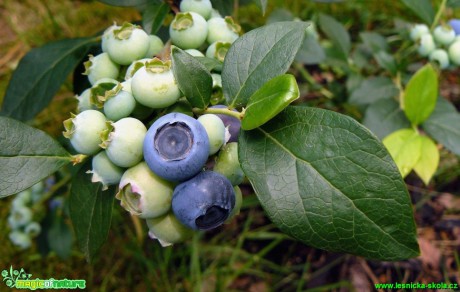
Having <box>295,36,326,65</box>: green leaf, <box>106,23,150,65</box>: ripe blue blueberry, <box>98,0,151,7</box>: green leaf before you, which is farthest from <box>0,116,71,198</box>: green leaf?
<box>295,36,326,65</box>: green leaf

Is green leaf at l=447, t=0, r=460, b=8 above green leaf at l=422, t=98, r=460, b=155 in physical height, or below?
above

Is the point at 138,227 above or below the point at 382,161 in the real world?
below

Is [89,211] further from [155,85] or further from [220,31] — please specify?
[220,31]

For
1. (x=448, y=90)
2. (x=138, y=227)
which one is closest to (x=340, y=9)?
(x=448, y=90)

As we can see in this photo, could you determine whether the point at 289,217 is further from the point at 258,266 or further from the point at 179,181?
the point at 258,266

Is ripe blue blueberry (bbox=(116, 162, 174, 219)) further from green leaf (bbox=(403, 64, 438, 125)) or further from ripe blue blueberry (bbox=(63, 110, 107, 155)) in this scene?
green leaf (bbox=(403, 64, 438, 125))

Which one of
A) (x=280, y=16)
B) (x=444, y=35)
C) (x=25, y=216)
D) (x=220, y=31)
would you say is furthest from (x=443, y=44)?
(x=25, y=216)

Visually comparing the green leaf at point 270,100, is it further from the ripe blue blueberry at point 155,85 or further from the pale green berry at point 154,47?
Answer: the pale green berry at point 154,47
